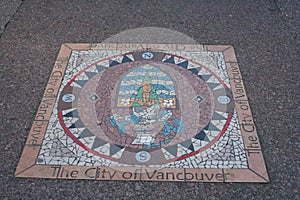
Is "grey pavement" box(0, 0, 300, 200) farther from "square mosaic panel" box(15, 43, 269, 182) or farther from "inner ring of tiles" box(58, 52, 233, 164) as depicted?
"inner ring of tiles" box(58, 52, 233, 164)

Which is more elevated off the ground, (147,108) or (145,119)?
(147,108)

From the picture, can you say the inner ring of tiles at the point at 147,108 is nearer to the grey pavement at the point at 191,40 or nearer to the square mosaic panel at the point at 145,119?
the square mosaic panel at the point at 145,119

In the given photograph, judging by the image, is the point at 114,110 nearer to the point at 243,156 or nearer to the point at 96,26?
the point at 243,156

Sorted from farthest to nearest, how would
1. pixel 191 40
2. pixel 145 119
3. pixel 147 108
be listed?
pixel 191 40 < pixel 147 108 < pixel 145 119

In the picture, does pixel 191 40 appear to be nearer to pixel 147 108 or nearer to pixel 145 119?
pixel 147 108

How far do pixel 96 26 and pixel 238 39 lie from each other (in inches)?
74.9

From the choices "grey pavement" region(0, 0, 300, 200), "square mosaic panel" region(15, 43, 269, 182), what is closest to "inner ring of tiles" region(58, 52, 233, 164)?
"square mosaic panel" region(15, 43, 269, 182)

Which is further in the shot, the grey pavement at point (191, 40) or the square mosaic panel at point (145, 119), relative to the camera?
the square mosaic panel at point (145, 119)

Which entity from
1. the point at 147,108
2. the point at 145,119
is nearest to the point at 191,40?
Result: the point at 147,108

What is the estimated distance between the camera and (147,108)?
418cm

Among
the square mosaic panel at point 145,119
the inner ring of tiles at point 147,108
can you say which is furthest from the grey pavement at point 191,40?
the inner ring of tiles at point 147,108

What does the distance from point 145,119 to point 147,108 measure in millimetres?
166

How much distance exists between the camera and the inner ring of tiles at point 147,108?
3809mm

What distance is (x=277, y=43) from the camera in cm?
519
